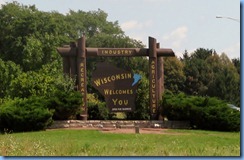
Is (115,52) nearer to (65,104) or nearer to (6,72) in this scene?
(65,104)

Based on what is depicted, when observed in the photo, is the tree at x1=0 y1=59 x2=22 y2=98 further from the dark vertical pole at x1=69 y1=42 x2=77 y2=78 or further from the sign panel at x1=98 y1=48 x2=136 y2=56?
the sign panel at x1=98 y1=48 x2=136 y2=56

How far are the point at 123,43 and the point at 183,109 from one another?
29.8 meters

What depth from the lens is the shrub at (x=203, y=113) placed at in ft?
71.2

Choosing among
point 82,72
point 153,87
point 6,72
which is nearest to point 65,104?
point 82,72

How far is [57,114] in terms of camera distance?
71.1 feet

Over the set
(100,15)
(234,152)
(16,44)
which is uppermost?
(100,15)

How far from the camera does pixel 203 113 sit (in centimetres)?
2180

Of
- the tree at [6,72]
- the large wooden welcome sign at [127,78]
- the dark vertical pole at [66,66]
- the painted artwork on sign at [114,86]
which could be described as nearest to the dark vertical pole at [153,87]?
the large wooden welcome sign at [127,78]

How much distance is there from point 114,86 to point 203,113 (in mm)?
4171

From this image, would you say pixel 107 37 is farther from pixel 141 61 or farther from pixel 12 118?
pixel 12 118

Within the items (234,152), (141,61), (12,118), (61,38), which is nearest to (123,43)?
(141,61)

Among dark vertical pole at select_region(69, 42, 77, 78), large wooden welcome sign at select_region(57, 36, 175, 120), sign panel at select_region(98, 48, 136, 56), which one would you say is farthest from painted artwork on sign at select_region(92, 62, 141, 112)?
dark vertical pole at select_region(69, 42, 77, 78)

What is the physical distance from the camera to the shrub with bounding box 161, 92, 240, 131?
21688 mm

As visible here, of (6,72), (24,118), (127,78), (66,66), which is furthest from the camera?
(6,72)
